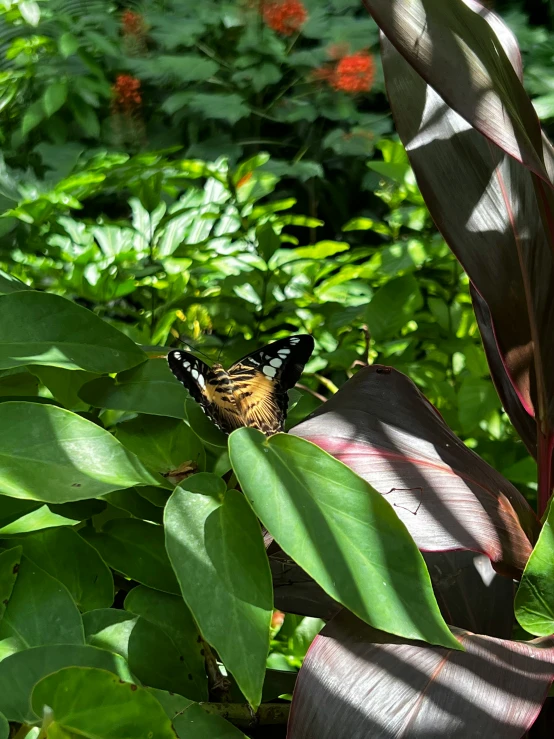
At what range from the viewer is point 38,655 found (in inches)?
15.7

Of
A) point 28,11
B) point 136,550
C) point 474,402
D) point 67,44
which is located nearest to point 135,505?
point 136,550

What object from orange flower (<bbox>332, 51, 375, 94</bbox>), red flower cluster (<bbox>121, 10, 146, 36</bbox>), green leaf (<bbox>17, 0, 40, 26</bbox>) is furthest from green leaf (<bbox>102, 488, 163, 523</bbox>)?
red flower cluster (<bbox>121, 10, 146, 36</bbox>)

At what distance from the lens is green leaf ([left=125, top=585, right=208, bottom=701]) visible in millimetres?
506

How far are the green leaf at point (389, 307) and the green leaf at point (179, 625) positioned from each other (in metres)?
0.48

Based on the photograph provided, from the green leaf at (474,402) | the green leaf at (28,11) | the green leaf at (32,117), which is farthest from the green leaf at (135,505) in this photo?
the green leaf at (32,117)

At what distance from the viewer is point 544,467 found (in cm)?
70

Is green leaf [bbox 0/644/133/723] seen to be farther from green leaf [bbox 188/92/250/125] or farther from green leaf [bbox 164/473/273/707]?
green leaf [bbox 188/92/250/125]

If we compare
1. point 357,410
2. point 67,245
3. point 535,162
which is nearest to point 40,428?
point 357,410

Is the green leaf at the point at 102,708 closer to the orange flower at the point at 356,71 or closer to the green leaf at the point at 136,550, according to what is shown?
the green leaf at the point at 136,550

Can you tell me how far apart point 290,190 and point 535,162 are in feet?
8.17

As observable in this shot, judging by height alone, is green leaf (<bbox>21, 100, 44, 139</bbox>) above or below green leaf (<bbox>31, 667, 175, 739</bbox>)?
above

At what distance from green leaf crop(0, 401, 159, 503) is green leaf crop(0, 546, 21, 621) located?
0.22ft

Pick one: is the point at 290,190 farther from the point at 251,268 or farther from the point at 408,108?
the point at 408,108

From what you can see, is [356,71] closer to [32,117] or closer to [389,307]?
[32,117]
